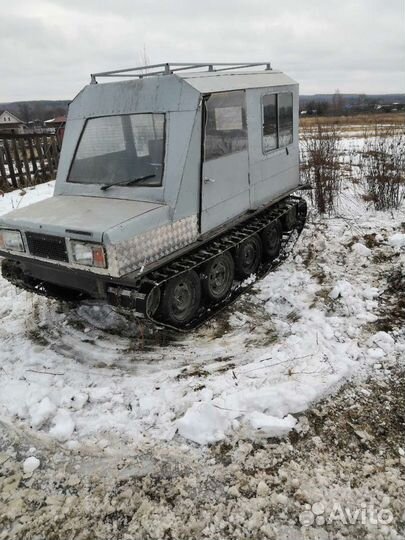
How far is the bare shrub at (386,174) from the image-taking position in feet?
33.7

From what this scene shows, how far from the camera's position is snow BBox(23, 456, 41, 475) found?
A: 3510 millimetres

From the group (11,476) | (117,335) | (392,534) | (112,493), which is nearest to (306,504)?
(392,534)

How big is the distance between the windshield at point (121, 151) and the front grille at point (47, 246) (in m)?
1.12

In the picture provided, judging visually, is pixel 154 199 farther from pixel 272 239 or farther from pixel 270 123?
pixel 272 239

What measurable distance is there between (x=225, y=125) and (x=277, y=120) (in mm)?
1609

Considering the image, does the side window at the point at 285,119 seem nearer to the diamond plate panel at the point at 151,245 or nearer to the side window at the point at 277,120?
the side window at the point at 277,120

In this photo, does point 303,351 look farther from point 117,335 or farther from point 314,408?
point 117,335

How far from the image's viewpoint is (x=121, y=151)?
5293 millimetres

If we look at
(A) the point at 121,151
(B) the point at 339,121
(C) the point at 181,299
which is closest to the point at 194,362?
(C) the point at 181,299

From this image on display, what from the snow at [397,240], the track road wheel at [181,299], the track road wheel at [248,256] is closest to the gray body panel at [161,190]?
the track road wheel at [181,299]

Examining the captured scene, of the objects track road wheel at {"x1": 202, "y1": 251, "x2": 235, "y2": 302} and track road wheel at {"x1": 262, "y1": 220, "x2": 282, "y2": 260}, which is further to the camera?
track road wheel at {"x1": 262, "y1": 220, "x2": 282, "y2": 260}

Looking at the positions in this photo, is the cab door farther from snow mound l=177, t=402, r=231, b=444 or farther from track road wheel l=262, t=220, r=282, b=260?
snow mound l=177, t=402, r=231, b=444

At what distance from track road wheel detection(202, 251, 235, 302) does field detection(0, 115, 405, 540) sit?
0.98 ft

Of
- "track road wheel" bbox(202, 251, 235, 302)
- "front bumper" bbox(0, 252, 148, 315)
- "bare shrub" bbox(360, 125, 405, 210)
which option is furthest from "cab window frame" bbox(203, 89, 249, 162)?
"bare shrub" bbox(360, 125, 405, 210)
